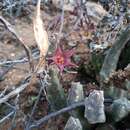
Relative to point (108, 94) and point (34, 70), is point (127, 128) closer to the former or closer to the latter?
point (108, 94)

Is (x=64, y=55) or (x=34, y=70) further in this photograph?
(x=64, y=55)

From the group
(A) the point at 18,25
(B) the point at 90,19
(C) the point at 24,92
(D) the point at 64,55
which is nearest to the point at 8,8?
(A) the point at 18,25

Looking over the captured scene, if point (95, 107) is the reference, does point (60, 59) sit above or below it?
above

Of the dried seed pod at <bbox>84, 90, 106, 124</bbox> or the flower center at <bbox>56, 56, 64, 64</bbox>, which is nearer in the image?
the dried seed pod at <bbox>84, 90, 106, 124</bbox>

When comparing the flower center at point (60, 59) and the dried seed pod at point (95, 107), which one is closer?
the dried seed pod at point (95, 107)

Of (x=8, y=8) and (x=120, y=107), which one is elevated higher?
(x=8, y=8)

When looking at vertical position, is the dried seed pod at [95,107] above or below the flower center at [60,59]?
below

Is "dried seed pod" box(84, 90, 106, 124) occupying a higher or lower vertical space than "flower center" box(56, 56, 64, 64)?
lower

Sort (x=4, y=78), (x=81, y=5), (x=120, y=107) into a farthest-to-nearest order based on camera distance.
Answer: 1. (x=81, y=5)
2. (x=4, y=78)
3. (x=120, y=107)

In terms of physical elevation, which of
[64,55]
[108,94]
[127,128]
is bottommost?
[127,128]

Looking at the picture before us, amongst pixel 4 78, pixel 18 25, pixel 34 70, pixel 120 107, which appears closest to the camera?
pixel 34 70

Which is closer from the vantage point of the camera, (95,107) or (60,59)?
(95,107)
